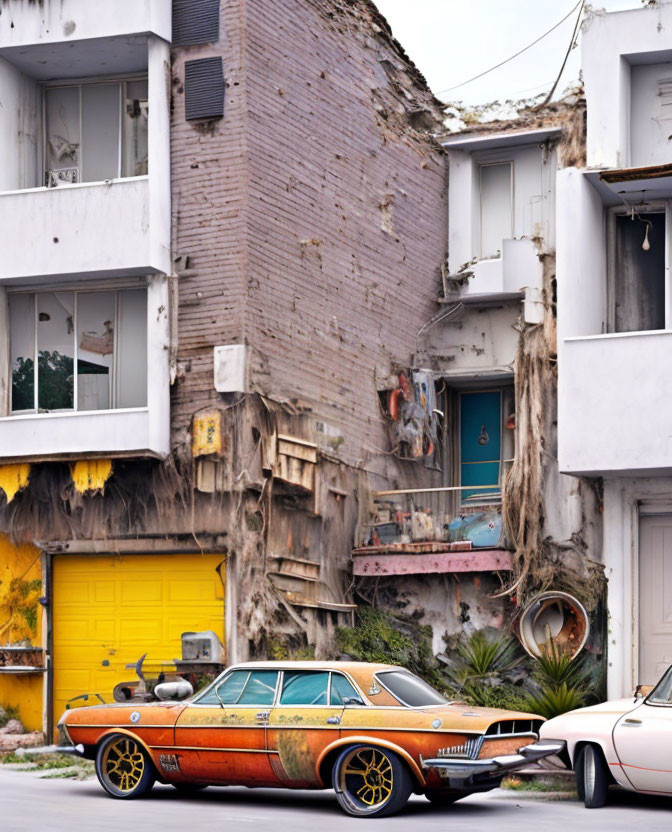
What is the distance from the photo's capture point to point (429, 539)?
20.5 meters

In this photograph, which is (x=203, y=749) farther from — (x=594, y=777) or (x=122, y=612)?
(x=122, y=612)

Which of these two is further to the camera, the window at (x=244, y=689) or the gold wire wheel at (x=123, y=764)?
the gold wire wheel at (x=123, y=764)

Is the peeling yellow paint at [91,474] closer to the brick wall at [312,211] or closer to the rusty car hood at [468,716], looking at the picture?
the brick wall at [312,211]

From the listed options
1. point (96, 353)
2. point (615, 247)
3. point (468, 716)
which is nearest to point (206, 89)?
point (96, 353)

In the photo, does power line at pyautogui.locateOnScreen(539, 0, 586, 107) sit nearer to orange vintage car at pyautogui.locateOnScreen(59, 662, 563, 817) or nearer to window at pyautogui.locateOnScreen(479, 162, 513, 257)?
window at pyautogui.locateOnScreen(479, 162, 513, 257)

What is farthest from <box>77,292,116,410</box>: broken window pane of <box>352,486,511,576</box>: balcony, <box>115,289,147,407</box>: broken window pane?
<box>352,486,511,576</box>: balcony

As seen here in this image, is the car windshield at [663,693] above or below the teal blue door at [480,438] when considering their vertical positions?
below

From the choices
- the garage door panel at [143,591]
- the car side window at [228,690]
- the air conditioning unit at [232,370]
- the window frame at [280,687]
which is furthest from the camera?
the garage door panel at [143,591]

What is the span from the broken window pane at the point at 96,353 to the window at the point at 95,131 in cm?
186

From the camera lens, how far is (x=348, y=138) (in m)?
22.0

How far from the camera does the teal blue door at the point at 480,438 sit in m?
23.8

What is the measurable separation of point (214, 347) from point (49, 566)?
146 inches

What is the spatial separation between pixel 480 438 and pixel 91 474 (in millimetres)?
7302

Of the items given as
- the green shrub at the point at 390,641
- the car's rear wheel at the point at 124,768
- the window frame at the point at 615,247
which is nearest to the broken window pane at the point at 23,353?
the green shrub at the point at 390,641
